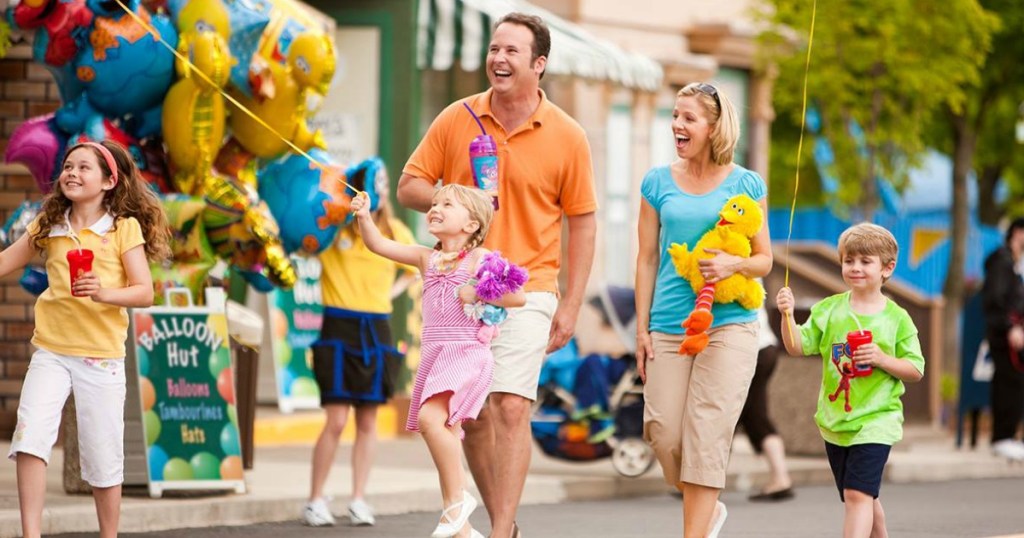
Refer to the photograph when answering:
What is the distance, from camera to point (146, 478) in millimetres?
10797

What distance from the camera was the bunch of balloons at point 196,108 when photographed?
1052 centimetres

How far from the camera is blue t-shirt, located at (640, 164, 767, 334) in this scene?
8.18m

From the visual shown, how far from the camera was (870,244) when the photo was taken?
8336mm

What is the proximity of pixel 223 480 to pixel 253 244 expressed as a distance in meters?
1.24

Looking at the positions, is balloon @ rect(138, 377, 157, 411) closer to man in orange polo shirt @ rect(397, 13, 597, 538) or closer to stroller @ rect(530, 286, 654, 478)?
man in orange polo shirt @ rect(397, 13, 597, 538)

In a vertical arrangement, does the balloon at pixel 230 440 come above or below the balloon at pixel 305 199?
below

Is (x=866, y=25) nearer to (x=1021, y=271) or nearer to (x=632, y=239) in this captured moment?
(x=632, y=239)

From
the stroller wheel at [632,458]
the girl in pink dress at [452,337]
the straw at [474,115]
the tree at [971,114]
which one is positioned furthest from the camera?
the tree at [971,114]

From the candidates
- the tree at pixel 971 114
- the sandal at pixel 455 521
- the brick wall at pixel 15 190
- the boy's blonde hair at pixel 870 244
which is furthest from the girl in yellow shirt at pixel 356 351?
the tree at pixel 971 114

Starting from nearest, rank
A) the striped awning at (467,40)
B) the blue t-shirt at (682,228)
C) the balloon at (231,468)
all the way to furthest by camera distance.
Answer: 1. the blue t-shirt at (682,228)
2. the balloon at (231,468)
3. the striped awning at (467,40)

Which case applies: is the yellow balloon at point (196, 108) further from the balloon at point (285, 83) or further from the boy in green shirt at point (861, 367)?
the boy in green shirt at point (861, 367)

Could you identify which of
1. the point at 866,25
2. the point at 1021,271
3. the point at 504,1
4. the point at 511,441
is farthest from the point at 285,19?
the point at 866,25

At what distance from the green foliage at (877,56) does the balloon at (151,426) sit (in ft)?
41.6

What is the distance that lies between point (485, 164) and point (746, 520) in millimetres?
3956
